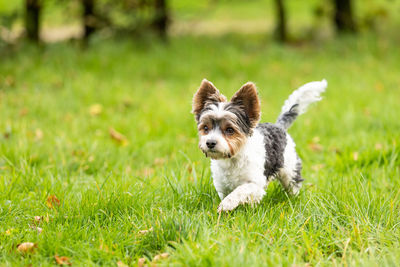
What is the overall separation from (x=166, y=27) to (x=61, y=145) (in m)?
8.32

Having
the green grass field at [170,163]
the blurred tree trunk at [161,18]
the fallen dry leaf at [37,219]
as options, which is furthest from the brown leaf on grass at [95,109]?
the blurred tree trunk at [161,18]

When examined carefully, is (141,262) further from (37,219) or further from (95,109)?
(95,109)

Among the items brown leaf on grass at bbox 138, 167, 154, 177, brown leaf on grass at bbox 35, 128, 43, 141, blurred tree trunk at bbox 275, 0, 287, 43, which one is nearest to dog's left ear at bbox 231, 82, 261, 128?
brown leaf on grass at bbox 138, 167, 154, 177

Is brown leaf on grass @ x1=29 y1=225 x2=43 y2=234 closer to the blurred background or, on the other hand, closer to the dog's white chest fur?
the dog's white chest fur

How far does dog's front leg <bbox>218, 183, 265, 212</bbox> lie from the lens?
362 centimetres

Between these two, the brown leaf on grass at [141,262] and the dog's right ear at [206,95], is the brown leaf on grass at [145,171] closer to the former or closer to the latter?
the dog's right ear at [206,95]

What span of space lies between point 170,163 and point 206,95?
168cm

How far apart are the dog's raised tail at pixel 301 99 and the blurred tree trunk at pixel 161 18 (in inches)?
340

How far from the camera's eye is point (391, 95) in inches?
344

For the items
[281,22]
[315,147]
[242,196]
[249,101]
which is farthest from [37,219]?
[281,22]

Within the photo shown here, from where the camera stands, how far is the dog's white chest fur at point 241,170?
3949 mm

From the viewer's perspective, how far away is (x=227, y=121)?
3.81m

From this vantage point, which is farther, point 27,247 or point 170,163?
point 170,163

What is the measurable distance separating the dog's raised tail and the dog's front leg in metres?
1.10
